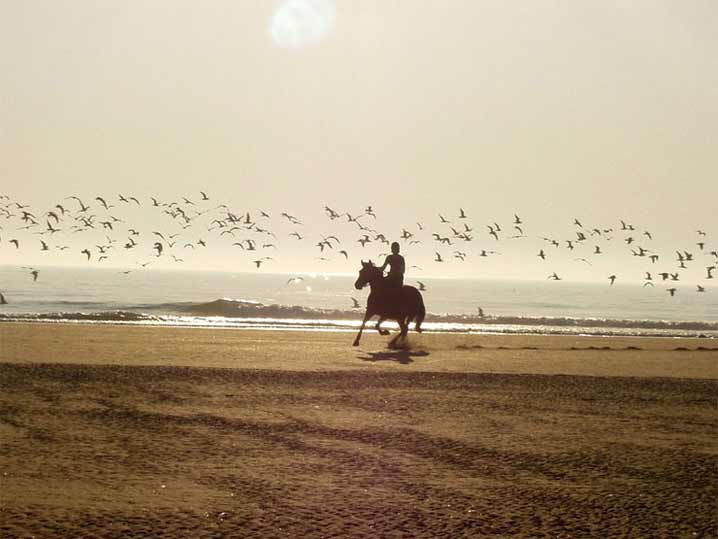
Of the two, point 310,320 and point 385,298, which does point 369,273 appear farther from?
point 310,320

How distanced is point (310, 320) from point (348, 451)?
40828mm

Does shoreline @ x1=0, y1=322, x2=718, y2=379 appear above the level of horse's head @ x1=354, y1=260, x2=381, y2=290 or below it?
below

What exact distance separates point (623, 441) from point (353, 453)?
347 centimetres

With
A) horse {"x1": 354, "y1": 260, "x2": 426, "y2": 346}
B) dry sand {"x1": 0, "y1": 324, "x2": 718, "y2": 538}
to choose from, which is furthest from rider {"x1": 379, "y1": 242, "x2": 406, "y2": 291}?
dry sand {"x1": 0, "y1": 324, "x2": 718, "y2": 538}

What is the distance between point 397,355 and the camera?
24.4 metres

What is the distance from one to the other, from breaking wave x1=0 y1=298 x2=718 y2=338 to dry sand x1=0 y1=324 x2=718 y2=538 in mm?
26344

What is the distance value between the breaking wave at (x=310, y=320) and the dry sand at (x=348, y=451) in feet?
86.4

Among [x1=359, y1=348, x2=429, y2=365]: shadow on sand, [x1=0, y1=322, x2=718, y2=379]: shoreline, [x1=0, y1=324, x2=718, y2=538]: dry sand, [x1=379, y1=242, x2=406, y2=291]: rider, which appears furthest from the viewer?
[x1=379, y1=242, x2=406, y2=291]: rider

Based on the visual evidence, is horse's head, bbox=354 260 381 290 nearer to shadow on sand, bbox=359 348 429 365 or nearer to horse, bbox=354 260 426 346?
horse, bbox=354 260 426 346

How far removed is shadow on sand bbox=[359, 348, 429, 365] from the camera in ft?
75.4

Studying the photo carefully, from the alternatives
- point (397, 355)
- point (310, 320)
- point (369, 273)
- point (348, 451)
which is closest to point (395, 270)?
point (369, 273)

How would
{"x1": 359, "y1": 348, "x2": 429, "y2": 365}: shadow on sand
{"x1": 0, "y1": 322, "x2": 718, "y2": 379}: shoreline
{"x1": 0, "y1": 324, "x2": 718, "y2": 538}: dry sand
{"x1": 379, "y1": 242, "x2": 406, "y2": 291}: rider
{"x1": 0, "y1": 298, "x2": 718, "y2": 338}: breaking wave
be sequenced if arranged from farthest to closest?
{"x1": 0, "y1": 298, "x2": 718, "y2": 338}: breaking wave < {"x1": 379, "y1": 242, "x2": 406, "y2": 291}: rider < {"x1": 359, "y1": 348, "x2": 429, "y2": 365}: shadow on sand < {"x1": 0, "y1": 322, "x2": 718, "y2": 379}: shoreline < {"x1": 0, "y1": 324, "x2": 718, "y2": 538}: dry sand

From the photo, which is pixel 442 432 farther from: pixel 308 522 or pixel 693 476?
pixel 308 522

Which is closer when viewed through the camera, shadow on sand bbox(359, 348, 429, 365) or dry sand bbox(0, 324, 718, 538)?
dry sand bbox(0, 324, 718, 538)
